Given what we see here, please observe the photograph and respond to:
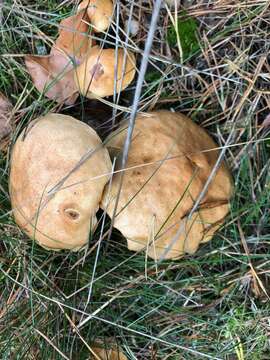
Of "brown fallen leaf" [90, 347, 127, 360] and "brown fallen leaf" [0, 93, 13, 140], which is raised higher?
"brown fallen leaf" [0, 93, 13, 140]

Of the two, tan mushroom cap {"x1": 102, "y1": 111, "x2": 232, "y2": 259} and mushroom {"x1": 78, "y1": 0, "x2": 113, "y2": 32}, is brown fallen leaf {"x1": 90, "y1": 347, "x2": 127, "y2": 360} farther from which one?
mushroom {"x1": 78, "y1": 0, "x2": 113, "y2": 32}

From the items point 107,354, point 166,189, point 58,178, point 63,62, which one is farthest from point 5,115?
point 107,354

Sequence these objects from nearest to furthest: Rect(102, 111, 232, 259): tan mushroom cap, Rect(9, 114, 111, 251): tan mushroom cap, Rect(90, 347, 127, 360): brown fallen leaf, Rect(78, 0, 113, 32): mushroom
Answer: Rect(9, 114, 111, 251): tan mushroom cap, Rect(102, 111, 232, 259): tan mushroom cap, Rect(78, 0, 113, 32): mushroom, Rect(90, 347, 127, 360): brown fallen leaf

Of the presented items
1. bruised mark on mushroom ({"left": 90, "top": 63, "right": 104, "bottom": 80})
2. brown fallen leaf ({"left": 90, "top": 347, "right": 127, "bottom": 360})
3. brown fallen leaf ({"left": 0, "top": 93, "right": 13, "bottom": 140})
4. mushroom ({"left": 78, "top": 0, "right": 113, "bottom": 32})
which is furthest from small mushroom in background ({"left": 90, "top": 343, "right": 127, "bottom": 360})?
mushroom ({"left": 78, "top": 0, "right": 113, "bottom": 32})

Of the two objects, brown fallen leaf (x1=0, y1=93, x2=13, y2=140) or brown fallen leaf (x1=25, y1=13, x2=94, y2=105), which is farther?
brown fallen leaf (x1=0, y1=93, x2=13, y2=140)

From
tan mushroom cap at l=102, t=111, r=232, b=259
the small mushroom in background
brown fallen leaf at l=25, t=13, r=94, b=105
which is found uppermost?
brown fallen leaf at l=25, t=13, r=94, b=105

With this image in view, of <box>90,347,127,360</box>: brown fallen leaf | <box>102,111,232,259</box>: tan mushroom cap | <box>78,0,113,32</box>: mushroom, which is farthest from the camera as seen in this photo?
<box>90,347,127,360</box>: brown fallen leaf

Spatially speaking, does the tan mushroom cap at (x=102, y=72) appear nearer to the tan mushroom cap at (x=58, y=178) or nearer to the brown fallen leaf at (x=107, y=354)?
the tan mushroom cap at (x=58, y=178)
